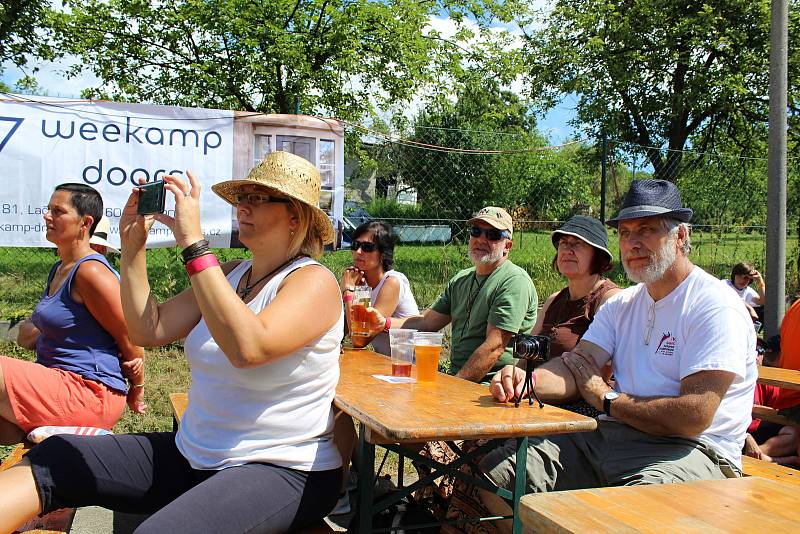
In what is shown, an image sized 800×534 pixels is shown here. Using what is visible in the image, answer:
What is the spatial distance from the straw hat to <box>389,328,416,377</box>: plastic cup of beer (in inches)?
21.9

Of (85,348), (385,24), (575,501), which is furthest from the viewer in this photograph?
(385,24)

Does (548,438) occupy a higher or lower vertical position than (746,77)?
lower

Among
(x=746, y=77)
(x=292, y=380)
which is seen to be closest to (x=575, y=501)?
(x=292, y=380)

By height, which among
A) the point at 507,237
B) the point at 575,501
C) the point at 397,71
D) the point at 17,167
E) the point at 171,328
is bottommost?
the point at 575,501

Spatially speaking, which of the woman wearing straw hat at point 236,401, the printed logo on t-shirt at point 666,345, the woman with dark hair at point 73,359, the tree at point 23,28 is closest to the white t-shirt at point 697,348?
the printed logo on t-shirt at point 666,345

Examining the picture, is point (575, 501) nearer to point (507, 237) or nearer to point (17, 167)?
point (507, 237)

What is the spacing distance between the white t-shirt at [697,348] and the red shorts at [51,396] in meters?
2.24

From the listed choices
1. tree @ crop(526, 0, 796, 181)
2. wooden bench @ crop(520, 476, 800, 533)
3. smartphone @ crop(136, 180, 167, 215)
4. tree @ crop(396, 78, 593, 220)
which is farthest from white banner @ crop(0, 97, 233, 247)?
tree @ crop(526, 0, 796, 181)

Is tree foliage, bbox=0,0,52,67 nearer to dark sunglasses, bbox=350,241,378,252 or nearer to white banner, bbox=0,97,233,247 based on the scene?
white banner, bbox=0,97,233,247

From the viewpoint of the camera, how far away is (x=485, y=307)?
353cm

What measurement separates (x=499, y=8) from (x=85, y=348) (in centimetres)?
1211

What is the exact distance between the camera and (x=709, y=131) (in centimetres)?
1612

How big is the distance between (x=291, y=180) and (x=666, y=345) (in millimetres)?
1477

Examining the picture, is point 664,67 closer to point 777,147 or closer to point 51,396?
point 777,147
